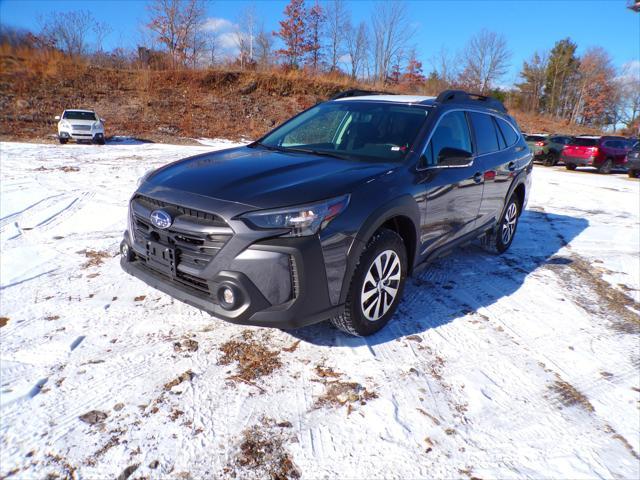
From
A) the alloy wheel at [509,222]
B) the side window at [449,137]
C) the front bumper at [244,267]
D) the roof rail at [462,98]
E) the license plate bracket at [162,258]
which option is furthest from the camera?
the alloy wheel at [509,222]

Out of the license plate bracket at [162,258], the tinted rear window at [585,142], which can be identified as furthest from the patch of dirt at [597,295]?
the tinted rear window at [585,142]

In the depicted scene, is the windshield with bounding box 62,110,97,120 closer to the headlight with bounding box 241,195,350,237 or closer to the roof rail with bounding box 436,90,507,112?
the roof rail with bounding box 436,90,507,112

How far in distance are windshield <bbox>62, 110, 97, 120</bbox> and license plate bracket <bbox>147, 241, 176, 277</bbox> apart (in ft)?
54.3

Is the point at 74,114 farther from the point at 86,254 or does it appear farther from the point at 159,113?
the point at 86,254

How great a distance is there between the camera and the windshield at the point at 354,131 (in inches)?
137

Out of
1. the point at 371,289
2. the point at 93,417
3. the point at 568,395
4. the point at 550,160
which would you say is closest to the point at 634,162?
the point at 550,160

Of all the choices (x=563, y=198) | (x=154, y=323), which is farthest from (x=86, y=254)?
(x=563, y=198)

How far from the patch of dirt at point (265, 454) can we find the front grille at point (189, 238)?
87cm

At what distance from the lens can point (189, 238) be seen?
8.62 feet

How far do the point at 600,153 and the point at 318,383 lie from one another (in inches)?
747

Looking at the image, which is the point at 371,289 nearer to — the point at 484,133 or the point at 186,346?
the point at 186,346

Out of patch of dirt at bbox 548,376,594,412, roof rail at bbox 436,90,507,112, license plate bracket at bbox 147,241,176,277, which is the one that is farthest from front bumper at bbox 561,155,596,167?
license plate bracket at bbox 147,241,176,277

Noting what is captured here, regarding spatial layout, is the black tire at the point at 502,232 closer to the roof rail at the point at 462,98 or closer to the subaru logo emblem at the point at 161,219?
the roof rail at the point at 462,98

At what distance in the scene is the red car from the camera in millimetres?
17312
